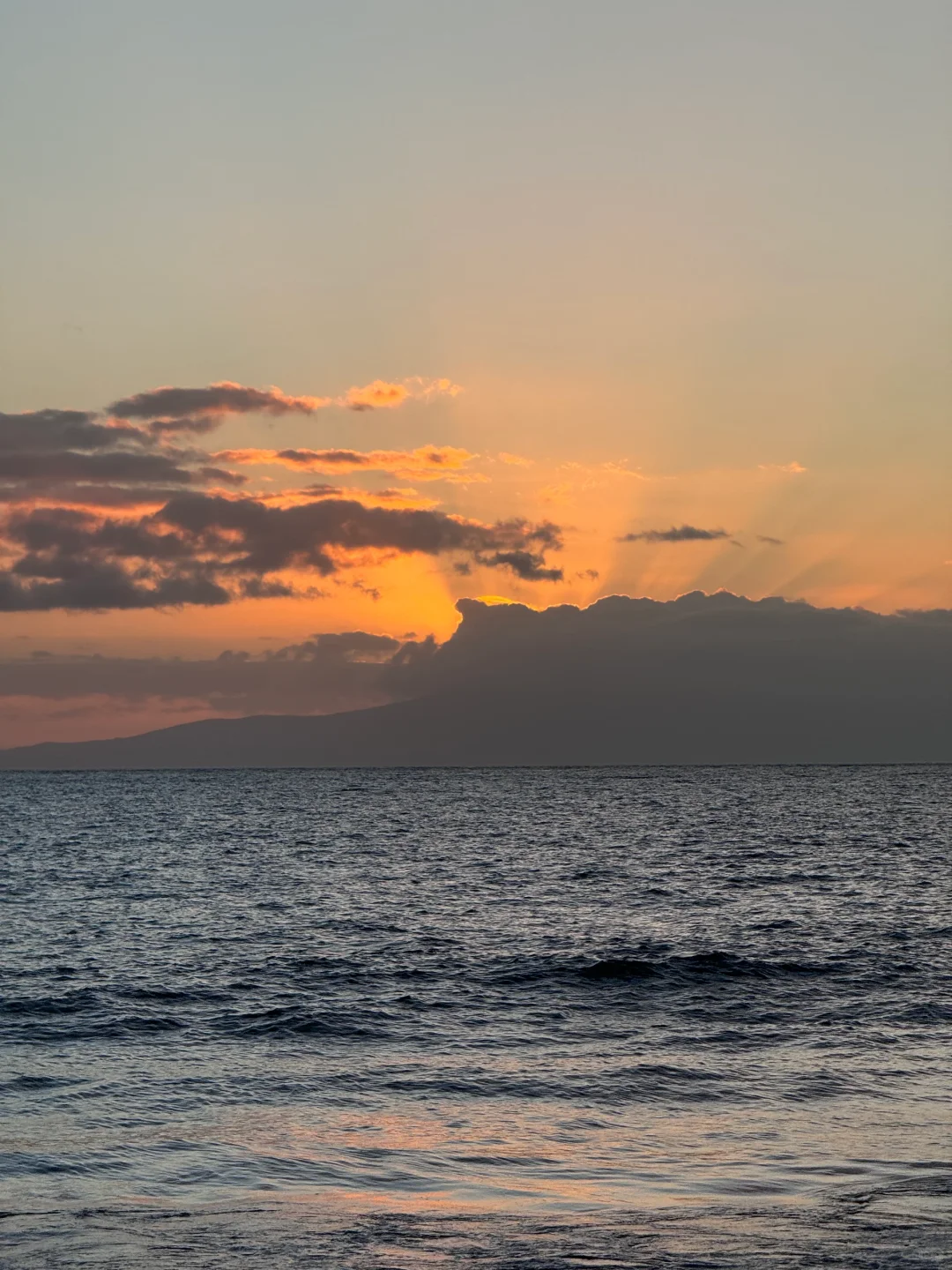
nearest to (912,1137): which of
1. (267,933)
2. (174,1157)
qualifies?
(174,1157)

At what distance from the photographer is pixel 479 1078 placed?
1033 inches

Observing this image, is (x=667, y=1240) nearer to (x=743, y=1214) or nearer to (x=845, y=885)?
(x=743, y=1214)

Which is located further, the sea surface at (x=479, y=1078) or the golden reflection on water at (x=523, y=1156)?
the golden reflection on water at (x=523, y=1156)

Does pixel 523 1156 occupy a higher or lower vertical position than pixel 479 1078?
higher

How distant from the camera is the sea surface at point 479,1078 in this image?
53.9 ft

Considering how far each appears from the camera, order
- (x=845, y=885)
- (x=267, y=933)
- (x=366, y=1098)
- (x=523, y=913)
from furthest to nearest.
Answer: (x=845, y=885) < (x=523, y=913) < (x=267, y=933) < (x=366, y=1098)

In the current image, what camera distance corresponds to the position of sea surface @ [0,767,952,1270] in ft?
53.9

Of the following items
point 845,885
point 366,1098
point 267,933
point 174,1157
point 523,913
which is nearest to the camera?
point 174,1157

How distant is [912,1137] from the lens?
21.3 meters

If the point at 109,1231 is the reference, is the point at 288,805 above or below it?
below

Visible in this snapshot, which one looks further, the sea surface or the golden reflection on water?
the golden reflection on water

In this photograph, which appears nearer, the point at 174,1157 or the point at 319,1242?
the point at 319,1242

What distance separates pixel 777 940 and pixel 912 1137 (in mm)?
24466

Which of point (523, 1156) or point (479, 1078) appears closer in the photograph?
point (523, 1156)
